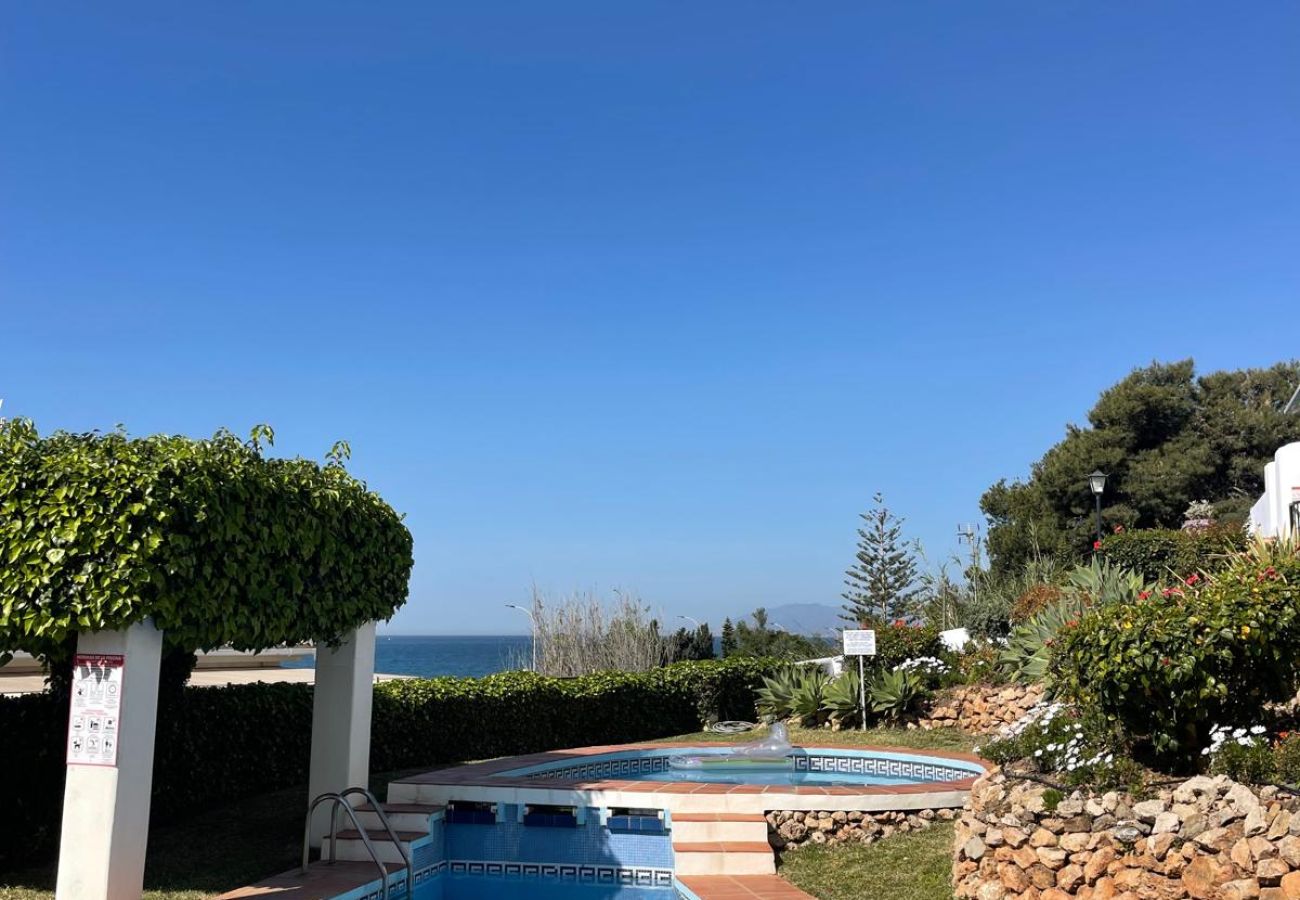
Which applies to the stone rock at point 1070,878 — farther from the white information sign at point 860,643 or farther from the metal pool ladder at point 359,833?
the white information sign at point 860,643

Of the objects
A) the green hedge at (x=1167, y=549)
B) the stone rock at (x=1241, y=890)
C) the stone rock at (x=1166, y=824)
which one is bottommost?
the stone rock at (x=1241, y=890)

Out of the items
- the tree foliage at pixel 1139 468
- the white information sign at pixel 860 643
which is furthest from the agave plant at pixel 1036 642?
the tree foliage at pixel 1139 468

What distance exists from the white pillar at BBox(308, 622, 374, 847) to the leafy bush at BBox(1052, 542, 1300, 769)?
526 cm

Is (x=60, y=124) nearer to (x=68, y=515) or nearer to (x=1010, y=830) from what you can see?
(x=68, y=515)

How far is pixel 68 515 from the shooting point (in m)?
5.46

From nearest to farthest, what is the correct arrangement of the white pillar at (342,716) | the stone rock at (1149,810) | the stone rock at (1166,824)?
the stone rock at (1166,824), the stone rock at (1149,810), the white pillar at (342,716)

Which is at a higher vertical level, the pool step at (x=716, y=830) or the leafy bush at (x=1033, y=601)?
the leafy bush at (x=1033, y=601)

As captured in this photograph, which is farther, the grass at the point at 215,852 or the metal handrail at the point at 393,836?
the metal handrail at the point at 393,836

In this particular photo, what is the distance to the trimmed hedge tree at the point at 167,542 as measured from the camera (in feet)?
17.6

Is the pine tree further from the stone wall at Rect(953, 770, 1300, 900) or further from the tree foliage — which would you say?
the stone wall at Rect(953, 770, 1300, 900)

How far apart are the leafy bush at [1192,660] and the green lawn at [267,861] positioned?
162cm

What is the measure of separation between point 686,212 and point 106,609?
12.8 m

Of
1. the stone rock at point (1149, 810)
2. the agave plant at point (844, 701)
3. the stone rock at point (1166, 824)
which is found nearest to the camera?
the stone rock at point (1166, 824)

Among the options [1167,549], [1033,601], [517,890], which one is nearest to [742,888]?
[517,890]
